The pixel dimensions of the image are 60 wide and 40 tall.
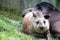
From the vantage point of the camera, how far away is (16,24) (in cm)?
830

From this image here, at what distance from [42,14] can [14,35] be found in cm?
99

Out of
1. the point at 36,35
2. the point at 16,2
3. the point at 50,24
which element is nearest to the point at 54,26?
the point at 50,24

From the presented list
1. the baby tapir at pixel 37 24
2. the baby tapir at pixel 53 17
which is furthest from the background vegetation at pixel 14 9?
the baby tapir at pixel 53 17

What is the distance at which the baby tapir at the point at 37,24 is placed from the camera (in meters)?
6.80

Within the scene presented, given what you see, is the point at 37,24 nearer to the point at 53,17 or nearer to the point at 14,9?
the point at 53,17

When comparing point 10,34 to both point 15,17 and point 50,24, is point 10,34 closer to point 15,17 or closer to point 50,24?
point 50,24

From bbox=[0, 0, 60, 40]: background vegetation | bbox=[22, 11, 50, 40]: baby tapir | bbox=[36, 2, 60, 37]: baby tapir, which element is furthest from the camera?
bbox=[0, 0, 60, 40]: background vegetation

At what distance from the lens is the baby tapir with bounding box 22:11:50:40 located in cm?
680

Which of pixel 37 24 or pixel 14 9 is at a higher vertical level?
pixel 14 9

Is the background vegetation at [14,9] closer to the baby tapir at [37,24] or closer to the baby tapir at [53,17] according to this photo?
the baby tapir at [37,24]

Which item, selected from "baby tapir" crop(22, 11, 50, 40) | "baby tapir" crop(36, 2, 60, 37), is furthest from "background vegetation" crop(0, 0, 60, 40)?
"baby tapir" crop(36, 2, 60, 37)

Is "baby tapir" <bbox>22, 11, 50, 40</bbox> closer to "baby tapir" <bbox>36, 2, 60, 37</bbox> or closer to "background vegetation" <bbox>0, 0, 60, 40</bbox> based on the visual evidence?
"baby tapir" <bbox>36, 2, 60, 37</bbox>

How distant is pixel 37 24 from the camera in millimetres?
6859

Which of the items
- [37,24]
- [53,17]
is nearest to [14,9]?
[53,17]
